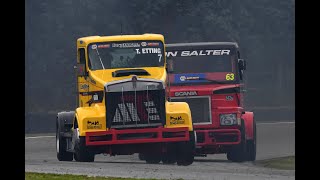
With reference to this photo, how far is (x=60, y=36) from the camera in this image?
148 feet

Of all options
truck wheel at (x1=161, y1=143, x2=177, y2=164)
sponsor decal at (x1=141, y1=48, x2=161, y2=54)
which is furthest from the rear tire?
sponsor decal at (x1=141, y1=48, x2=161, y2=54)

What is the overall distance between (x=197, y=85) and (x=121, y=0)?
63.2ft

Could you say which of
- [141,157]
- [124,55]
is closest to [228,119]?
[141,157]

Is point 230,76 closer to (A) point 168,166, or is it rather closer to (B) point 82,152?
(A) point 168,166

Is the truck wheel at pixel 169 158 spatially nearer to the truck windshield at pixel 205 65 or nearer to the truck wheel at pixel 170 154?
the truck wheel at pixel 170 154

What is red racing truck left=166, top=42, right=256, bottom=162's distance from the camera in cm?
2506

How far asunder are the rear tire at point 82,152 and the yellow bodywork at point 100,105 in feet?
0.60

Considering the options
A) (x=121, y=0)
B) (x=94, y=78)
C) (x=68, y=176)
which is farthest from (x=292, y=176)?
(x=121, y=0)

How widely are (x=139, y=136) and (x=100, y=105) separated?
113 centimetres

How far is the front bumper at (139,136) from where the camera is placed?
2212 centimetres

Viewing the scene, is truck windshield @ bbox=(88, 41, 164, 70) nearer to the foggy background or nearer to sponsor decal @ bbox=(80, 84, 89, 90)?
sponsor decal @ bbox=(80, 84, 89, 90)

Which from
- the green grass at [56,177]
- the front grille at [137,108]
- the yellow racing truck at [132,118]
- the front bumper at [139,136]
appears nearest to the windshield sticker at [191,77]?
the yellow racing truck at [132,118]

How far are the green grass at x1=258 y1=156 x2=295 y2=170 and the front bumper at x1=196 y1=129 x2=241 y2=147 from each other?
2.90 feet

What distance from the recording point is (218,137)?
25.0 metres
